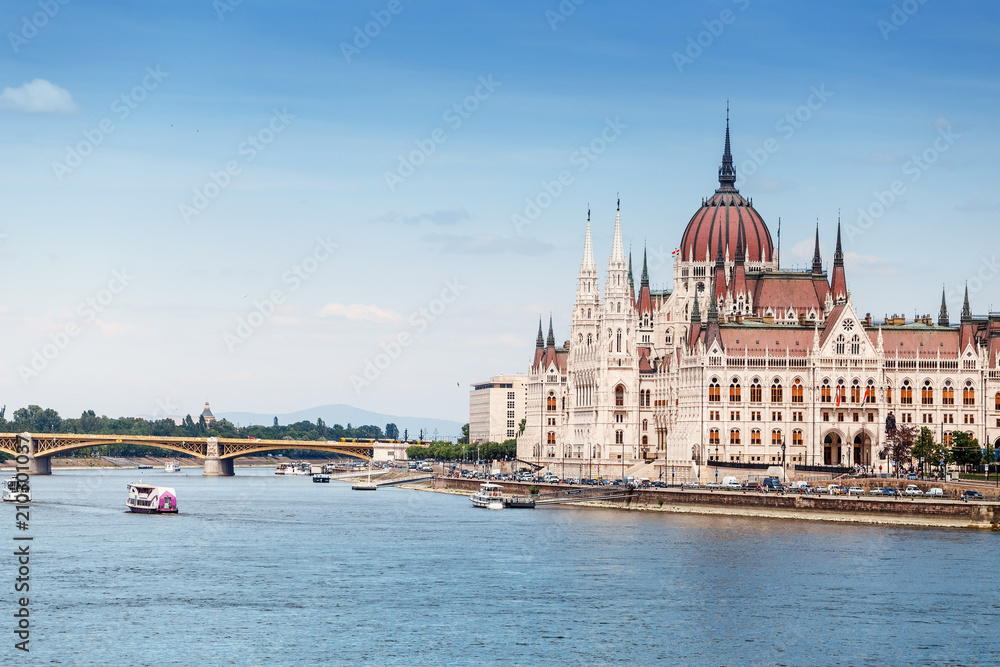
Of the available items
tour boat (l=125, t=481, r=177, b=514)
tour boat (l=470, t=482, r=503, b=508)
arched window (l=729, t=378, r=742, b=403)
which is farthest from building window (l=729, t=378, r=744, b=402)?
tour boat (l=125, t=481, r=177, b=514)

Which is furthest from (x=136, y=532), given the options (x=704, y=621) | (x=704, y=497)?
(x=704, y=621)

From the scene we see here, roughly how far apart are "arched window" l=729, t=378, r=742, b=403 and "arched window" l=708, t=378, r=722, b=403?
1298 mm

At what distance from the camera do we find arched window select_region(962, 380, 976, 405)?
188125mm

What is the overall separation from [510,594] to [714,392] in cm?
9852

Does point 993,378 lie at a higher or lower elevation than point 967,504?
higher

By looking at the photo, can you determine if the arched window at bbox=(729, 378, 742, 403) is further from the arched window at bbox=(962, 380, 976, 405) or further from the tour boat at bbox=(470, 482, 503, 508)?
the tour boat at bbox=(470, 482, 503, 508)

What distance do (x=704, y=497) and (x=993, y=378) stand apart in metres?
51.3

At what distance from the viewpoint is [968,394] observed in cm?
18850

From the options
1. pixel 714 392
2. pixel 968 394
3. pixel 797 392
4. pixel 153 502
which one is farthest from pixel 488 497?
pixel 968 394

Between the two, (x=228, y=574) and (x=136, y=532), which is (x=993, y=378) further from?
(x=228, y=574)

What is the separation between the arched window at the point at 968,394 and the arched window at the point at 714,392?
2771 cm

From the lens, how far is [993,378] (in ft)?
620

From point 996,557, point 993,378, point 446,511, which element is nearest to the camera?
point 996,557

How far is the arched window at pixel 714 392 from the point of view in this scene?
616ft
